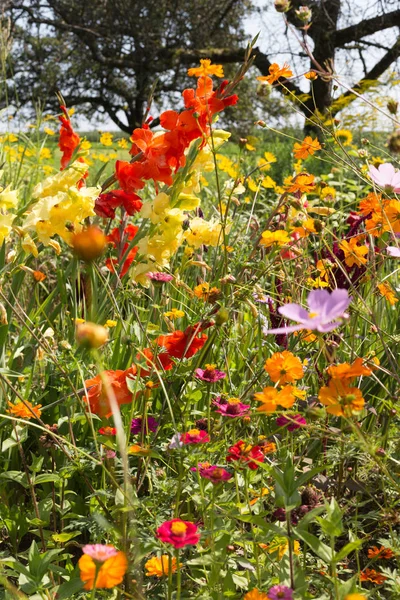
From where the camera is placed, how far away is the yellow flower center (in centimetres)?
75

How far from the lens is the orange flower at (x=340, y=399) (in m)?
0.80

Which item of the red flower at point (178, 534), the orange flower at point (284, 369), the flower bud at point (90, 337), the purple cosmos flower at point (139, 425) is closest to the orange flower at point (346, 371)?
the orange flower at point (284, 369)

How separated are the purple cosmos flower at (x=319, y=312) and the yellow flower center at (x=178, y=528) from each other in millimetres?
272

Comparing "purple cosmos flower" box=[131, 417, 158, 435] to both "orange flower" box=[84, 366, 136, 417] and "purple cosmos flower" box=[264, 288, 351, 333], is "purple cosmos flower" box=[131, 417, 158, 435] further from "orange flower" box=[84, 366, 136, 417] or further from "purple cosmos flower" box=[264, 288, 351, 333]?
"purple cosmos flower" box=[264, 288, 351, 333]

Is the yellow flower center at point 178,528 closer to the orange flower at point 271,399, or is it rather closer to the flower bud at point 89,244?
the orange flower at point 271,399

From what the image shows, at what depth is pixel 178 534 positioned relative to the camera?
75 cm

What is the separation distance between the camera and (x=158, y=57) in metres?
12.8

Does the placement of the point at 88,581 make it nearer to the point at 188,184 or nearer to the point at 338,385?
the point at 338,385

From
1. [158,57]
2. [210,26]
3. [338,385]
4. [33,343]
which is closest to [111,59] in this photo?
[158,57]

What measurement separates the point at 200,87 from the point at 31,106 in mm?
15390

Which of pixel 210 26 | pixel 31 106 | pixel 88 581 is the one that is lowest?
pixel 88 581

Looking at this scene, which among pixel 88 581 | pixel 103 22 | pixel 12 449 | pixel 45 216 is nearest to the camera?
pixel 88 581

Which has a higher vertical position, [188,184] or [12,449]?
[188,184]

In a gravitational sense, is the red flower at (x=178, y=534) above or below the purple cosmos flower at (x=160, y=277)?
below
